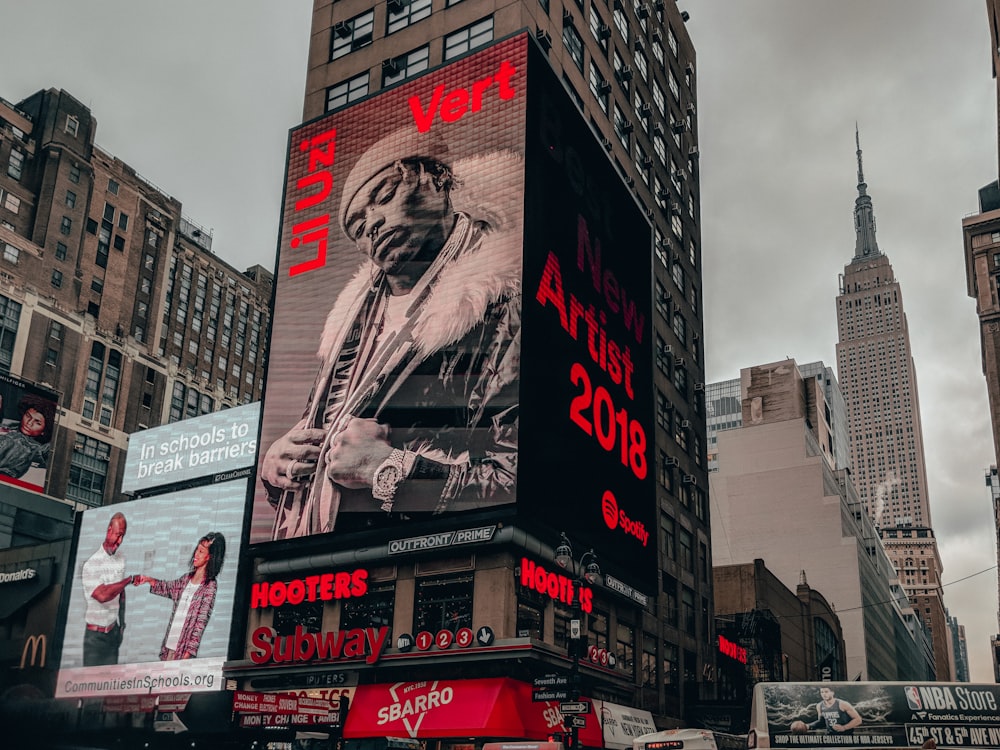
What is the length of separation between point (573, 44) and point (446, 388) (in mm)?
24929

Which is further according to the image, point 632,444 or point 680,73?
point 680,73

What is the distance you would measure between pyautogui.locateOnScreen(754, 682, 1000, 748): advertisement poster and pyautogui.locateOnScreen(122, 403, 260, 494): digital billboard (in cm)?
4249

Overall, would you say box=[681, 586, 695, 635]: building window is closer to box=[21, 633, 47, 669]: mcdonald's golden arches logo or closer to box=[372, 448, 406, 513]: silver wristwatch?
box=[372, 448, 406, 513]: silver wristwatch

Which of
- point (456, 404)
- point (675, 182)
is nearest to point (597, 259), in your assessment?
point (456, 404)

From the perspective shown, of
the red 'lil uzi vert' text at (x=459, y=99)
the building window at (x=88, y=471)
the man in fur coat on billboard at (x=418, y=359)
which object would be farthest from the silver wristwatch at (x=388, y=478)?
the building window at (x=88, y=471)

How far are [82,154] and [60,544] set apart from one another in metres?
52.2

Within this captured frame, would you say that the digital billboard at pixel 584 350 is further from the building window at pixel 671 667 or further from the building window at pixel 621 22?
the building window at pixel 621 22

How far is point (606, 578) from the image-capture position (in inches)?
1967

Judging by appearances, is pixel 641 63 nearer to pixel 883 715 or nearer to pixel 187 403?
pixel 883 715

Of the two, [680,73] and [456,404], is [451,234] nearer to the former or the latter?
[456,404]

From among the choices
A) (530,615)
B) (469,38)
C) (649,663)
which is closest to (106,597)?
(530,615)

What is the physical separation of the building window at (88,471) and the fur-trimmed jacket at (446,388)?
5720 centimetres

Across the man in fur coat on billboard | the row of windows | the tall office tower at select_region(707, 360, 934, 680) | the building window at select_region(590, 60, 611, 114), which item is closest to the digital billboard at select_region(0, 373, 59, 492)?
the row of windows

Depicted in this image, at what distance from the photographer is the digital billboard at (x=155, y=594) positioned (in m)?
54.5
